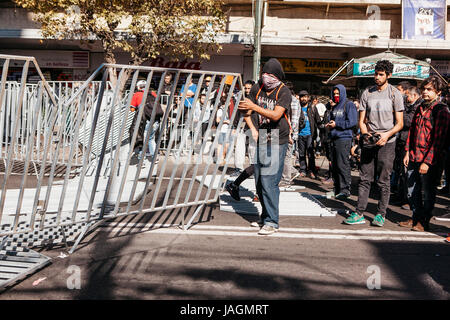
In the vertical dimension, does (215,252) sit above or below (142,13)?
below

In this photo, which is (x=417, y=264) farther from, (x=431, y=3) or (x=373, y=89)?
(x=431, y=3)

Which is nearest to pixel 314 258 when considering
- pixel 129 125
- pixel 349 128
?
pixel 349 128

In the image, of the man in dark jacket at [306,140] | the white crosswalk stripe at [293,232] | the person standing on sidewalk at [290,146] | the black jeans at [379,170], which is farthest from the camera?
the man in dark jacket at [306,140]

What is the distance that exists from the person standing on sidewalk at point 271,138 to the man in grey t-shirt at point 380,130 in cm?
117

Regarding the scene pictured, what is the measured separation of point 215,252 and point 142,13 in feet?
36.0

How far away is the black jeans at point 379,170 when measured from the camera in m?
5.88

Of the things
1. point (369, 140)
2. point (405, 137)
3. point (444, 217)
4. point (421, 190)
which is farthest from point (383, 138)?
point (405, 137)

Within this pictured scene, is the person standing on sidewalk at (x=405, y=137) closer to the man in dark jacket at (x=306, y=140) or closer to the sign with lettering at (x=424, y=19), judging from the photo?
the man in dark jacket at (x=306, y=140)

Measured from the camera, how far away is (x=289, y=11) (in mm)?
19094

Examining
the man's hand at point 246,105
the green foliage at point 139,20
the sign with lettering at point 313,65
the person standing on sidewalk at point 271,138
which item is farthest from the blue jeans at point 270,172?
the sign with lettering at point 313,65

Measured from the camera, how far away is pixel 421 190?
5855 mm

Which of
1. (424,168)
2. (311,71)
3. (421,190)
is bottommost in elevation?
(421,190)

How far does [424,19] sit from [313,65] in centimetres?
439

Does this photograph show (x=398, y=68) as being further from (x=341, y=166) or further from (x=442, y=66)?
(x=442, y=66)
